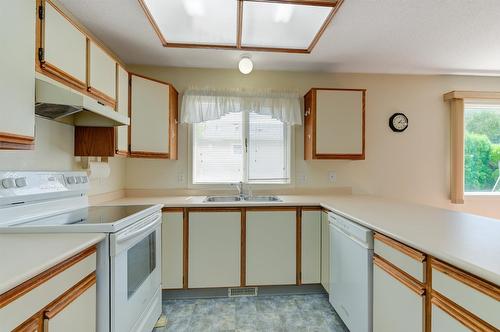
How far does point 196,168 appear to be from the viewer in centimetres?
281

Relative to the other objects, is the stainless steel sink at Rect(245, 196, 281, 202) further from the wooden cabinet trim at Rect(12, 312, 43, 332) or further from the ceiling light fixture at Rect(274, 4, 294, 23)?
the wooden cabinet trim at Rect(12, 312, 43, 332)

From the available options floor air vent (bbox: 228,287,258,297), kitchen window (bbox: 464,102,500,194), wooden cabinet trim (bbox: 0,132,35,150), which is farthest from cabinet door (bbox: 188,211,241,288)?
kitchen window (bbox: 464,102,500,194)

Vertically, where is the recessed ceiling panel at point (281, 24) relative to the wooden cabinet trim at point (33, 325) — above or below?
above

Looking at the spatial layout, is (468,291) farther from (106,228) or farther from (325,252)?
(106,228)

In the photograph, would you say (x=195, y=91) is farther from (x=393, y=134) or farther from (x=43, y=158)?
(x=393, y=134)

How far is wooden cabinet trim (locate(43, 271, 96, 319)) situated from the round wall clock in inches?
125

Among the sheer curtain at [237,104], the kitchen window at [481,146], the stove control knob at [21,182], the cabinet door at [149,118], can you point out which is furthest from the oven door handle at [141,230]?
the kitchen window at [481,146]

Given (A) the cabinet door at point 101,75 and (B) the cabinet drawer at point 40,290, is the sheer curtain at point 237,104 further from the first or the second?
(B) the cabinet drawer at point 40,290

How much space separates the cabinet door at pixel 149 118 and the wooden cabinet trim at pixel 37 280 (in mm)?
1334

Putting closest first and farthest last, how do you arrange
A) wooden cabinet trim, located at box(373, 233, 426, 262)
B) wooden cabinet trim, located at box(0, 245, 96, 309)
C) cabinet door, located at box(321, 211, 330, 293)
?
1. wooden cabinet trim, located at box(0, 245, 96, 309)
2. wooden cabinet trim, located at box(373, 233, 426, 262)
3. cabinet door, located at box(321, 211, 330, 293)

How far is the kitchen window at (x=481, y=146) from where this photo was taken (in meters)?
3.02

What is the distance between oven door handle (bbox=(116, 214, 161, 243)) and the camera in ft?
4.36

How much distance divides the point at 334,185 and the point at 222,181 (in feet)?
4.33

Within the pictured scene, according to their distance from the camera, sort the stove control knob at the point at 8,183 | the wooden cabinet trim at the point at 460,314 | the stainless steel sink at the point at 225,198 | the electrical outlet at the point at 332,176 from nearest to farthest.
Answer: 1. the wooden cabinet trim at the point at 460,314
2. the stove control knob at the point at 8,183
3. the stainless steel sink at the point at 225,198
4. the electrical outlet at the point at 332,176
